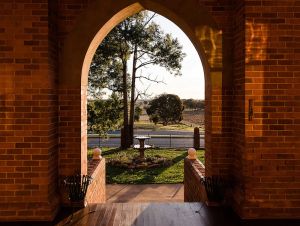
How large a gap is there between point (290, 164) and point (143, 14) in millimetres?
14360

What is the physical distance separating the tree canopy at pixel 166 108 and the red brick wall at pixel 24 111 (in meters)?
20.3

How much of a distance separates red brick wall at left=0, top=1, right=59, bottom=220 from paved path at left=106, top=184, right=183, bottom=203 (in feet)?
15.1

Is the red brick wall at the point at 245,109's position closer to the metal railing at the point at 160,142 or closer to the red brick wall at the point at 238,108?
the red brick wall at the point at 238,108

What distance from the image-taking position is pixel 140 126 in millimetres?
36312

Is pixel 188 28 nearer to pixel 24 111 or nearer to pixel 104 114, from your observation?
pixel 24 111

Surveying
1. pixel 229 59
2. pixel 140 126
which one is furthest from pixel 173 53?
pixel 140 126

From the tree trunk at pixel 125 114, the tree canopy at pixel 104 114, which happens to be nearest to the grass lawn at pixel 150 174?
the tree canopy at pixel 104 114

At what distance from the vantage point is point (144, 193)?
30.6ft

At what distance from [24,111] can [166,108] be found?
2083cm

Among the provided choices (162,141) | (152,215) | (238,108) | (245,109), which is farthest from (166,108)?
(245,109)

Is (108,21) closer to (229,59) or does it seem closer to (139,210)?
(229,59)

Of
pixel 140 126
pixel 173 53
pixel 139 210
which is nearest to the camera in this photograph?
pixel 139 210

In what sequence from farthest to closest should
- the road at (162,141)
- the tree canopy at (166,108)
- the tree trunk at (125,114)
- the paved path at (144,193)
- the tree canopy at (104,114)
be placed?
the tree canopy at (166,108), the road at (162,141), the tree trunk at (125,114), the tree canopy at (104,114), the paved path at (144,193)

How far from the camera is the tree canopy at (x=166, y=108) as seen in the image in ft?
81.3
